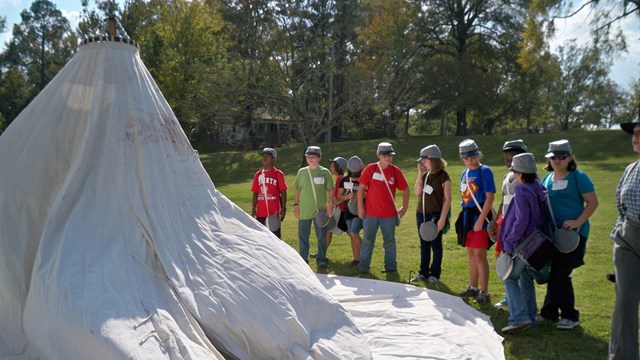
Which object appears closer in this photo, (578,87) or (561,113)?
(578,87)

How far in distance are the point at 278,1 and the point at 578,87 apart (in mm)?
24021

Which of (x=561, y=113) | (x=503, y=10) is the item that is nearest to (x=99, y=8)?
(x=503, y=10)

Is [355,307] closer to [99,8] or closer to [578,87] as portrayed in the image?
[99,8]

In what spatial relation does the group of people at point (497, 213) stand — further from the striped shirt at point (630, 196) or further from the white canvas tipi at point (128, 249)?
the white canvas tipi at point (128, 249)

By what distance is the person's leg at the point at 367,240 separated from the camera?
7336mm

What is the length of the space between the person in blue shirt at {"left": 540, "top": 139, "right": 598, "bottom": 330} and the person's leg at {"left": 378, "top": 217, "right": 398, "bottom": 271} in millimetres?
2448

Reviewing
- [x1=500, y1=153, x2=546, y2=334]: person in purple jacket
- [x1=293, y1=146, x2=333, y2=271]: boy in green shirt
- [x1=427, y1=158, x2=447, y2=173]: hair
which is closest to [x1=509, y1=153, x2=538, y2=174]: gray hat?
[x1=500, y1=153, x2=546, y2=334]: person in purple jacket

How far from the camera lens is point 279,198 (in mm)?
7664

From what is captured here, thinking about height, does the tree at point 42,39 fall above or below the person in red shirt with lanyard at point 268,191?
above

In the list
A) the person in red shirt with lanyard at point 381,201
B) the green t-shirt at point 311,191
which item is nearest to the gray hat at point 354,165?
the green t-shirt at point 311,191

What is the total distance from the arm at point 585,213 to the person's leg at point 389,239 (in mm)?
2646

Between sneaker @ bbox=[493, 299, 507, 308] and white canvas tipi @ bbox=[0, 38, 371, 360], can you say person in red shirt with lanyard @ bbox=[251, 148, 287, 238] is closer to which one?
white canvas tipi @ bbox=[0, 38, 371, 360]

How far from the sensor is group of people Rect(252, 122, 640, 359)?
12.4 feet

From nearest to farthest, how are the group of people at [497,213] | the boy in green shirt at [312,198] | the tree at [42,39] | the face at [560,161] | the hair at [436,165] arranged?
the group of people at [497,213]
the face at [560,161]
the hair at [436,165]
the boy in green shirt at [312,198]
the tree at [42,39]
